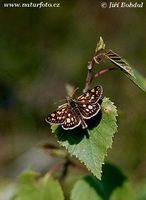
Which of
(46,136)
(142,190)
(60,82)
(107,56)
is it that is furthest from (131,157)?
(107,56)

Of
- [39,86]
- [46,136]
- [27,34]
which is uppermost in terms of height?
[27,34]

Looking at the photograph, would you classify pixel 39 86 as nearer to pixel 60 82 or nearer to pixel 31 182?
pixel 60 82

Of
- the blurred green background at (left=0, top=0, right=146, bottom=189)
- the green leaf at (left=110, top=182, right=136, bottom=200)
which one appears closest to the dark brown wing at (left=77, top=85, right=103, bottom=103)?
the green leaf at (left=110, top=182, right=136, bottom=200)

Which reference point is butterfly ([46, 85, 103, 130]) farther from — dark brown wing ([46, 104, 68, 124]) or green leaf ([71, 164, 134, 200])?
green leaf ([71, 164, 134, 200])

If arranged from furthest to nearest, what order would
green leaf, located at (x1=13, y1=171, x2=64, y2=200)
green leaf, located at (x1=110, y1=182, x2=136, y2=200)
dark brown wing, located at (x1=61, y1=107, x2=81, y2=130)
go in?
green leaf, located at (x1=110, y1=182, x2=136, y2=200) → green leaf, located at (x1=13, y1=171, x2=64, y2=200) → dark brown wing, located at (x1=61, y1=107, x2=81, y2=130)

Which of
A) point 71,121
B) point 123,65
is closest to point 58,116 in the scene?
point 71,121

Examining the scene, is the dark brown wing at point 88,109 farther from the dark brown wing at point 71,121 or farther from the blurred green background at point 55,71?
the blurred green background at point 55,71
